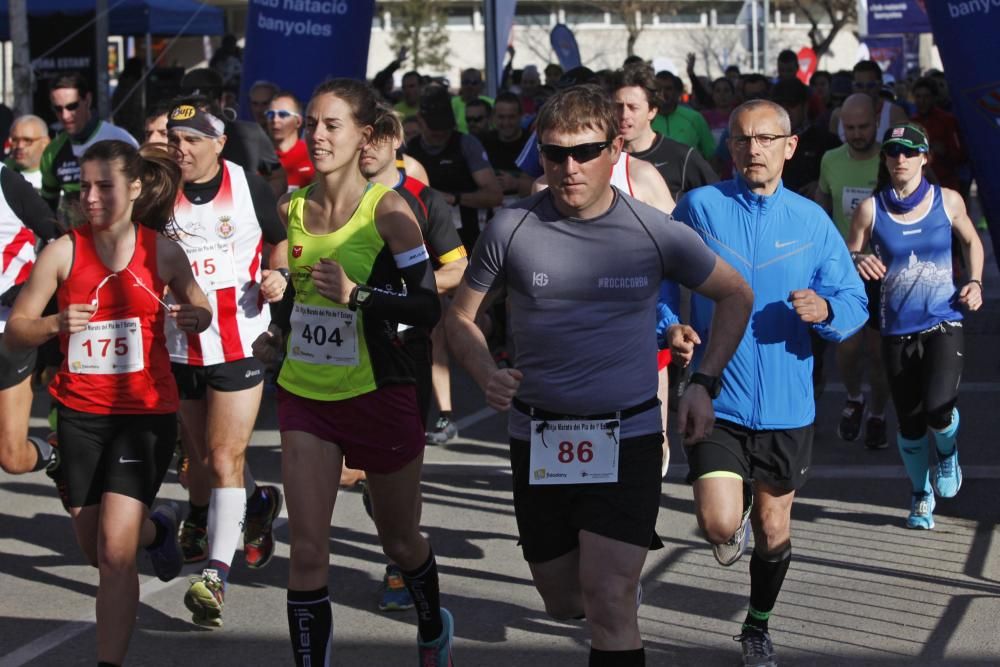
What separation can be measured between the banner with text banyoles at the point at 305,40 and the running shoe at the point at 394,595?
7.43 meters

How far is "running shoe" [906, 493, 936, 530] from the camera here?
23.9ft

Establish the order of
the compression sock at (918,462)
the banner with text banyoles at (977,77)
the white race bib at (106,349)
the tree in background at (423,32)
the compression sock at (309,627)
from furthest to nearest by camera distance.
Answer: the tree in background at (423,32)
the banner with text banyoles at (977,77)
the compression sock at (918,462)
the white race bib at (106,349)
the compression sock at (309,627)

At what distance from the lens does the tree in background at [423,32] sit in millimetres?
58688

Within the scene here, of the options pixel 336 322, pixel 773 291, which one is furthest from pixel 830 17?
pixel 336 322

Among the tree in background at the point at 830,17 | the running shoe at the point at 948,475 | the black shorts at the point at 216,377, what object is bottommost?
the running shoe at the point at 948,475

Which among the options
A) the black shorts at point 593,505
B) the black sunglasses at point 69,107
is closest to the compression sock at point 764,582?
the black shorts at point 593,505

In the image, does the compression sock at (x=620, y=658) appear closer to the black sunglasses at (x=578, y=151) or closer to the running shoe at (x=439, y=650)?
the running shoe at (x=439, y=650)

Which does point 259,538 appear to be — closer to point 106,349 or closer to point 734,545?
point 106,349

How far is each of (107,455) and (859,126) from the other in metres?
5.60

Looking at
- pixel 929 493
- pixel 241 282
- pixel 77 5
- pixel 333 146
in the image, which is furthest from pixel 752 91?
pixel 333 146

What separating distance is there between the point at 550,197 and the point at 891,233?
3537mm

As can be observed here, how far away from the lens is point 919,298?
7.38 m

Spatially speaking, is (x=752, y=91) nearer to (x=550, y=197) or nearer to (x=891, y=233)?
(x=891, y=233)

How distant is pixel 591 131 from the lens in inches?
168
